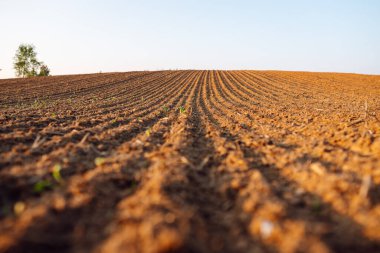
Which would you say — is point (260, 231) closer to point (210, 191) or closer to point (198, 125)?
point (210, 191)

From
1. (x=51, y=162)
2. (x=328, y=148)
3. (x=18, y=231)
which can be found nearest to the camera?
(x=18, y=231)

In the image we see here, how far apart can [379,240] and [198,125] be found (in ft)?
20.5

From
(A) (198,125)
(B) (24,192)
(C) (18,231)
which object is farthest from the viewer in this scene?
(A) (198,125)

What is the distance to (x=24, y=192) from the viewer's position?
2904 millimetres

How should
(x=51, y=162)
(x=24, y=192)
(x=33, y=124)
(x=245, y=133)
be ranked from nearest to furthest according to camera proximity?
(x=24, y=192) < (x=51, y=162) < (x=245, y=133) < (x=33, y=124)

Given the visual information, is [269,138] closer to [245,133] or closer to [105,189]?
[245,133]

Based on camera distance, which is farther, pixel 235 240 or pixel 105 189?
pixel 105 189

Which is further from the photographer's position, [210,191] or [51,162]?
[51,162]

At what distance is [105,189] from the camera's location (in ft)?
9.86

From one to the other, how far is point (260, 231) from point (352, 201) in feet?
3.90

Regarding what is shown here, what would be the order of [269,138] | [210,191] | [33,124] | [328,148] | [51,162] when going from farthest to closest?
[33,124]
[269,138]
[328,148]
[51,162]
[210,191]

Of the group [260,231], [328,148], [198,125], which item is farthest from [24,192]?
[198,125]

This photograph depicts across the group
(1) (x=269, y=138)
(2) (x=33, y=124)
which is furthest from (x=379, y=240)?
(2) (x=33, y=124)

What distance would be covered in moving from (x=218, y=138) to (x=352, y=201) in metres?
3.65
